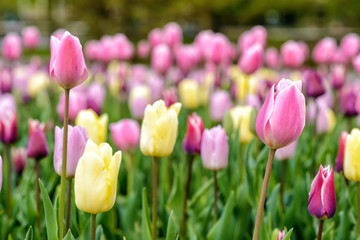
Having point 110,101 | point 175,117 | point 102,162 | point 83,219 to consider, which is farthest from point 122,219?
point 110,101

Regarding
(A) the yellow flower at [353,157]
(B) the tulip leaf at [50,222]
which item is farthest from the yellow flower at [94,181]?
(A) the yellow flower at [353,157]

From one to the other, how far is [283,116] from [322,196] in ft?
1.02

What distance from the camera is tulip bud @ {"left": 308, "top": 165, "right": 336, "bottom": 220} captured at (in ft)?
4.19

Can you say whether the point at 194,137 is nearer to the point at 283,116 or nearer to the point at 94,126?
the point at 94,126

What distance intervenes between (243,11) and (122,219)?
72.3 feet

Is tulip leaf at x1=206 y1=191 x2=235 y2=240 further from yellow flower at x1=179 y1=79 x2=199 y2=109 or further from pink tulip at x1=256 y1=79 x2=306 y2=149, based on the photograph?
yellow flower at x1=179 y1=79 x2=199 y2=109

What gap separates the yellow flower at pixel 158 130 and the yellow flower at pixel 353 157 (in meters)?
0.53

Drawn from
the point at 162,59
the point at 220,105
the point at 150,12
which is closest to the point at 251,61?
the point at 220,105

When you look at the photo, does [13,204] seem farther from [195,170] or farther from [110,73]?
[110,73]

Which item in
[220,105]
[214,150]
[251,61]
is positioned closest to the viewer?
[214,150]

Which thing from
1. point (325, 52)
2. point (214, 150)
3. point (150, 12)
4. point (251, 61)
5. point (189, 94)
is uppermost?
point (251, 61)

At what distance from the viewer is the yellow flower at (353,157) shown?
1.53 m

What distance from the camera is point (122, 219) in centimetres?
206

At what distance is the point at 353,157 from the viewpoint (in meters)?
1.53
